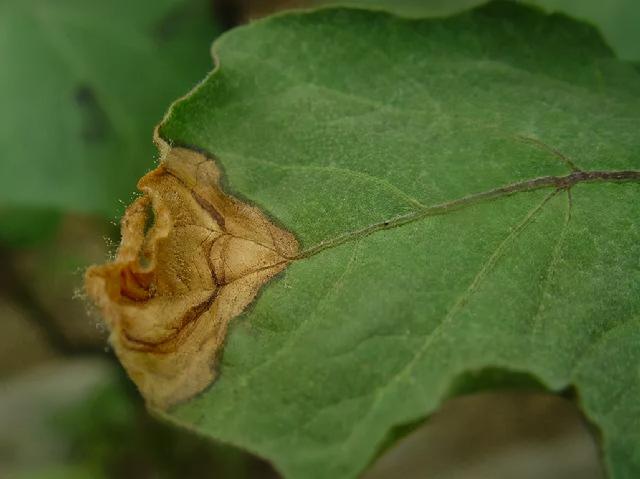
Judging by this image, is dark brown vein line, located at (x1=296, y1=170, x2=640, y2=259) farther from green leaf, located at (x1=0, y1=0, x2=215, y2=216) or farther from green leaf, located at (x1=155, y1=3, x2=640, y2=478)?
green leaf, located at (x1=0, y1=0, x2=215, y2=216)

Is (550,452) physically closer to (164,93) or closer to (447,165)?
(164,93)

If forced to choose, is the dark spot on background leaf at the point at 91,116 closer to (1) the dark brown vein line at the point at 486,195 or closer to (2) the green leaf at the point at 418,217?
(2) the green leaf at the point at 418,217

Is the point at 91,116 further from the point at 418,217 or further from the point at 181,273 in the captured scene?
the point at 418,217

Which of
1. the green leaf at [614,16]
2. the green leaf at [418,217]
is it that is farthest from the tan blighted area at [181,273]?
the green leaf at [614,16]

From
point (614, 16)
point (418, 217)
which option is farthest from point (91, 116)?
point (614, 16)

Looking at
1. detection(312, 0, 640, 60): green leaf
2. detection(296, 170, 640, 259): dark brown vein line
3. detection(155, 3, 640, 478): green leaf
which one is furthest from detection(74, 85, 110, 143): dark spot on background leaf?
detection(296, 170, 640, 259): dark brown vein line

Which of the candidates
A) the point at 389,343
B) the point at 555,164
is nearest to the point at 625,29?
the point at 555,164

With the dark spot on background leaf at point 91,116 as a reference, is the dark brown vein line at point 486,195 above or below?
below
